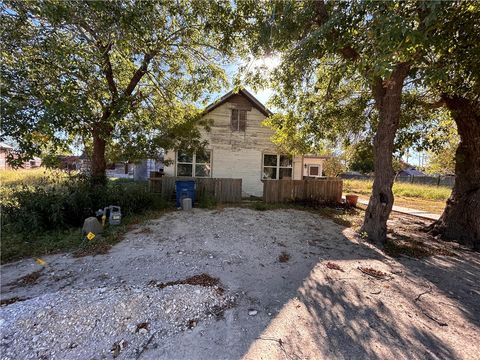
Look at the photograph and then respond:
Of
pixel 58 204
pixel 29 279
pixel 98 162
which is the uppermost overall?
pixel 98 162

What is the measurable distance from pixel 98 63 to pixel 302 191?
915cm

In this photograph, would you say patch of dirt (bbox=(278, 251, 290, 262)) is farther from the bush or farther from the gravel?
the bush

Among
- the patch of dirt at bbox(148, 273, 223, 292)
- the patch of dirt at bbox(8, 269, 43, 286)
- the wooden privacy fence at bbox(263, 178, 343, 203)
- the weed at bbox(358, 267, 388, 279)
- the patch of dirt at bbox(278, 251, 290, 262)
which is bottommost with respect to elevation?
the patch of dirt at bbox(8, 269, 43, 286)

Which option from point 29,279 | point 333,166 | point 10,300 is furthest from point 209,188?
point 333,166

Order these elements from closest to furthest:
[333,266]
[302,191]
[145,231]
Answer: [333,266] → [145,231] → [302,191]

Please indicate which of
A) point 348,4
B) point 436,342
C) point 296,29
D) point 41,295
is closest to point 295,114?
point 296,29

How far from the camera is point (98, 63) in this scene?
18.9ft

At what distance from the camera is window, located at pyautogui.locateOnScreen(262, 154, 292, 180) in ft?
42.1

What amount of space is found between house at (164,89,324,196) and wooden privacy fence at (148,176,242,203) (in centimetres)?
172

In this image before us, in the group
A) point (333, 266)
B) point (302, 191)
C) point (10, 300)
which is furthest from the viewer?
point (302, 191)

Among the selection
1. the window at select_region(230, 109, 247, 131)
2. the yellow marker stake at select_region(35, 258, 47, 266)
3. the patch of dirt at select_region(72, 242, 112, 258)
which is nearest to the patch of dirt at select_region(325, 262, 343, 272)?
the patch of dirt at select_region(72, 242, 112, 258)

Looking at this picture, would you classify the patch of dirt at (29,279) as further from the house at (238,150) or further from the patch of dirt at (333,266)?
the house at (238,150)

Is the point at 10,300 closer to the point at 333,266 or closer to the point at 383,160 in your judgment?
the point at 333,266

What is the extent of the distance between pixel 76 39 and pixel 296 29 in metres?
5.28
